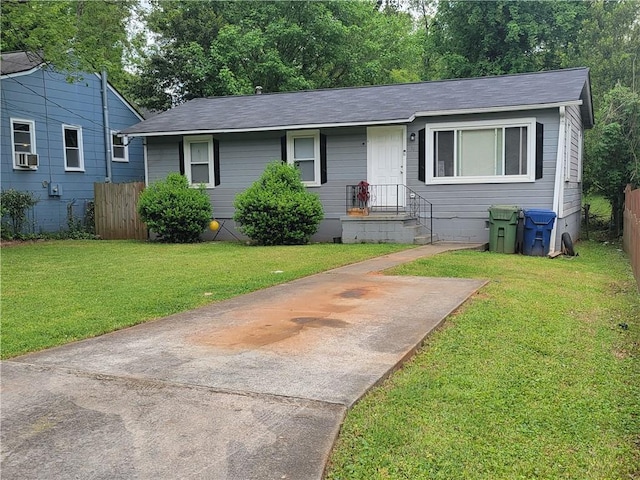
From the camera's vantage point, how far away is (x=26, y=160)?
16281 millimetres

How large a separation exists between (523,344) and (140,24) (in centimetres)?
3296

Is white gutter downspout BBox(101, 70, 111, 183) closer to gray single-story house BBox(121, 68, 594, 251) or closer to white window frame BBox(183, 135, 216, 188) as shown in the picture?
gray single-story house BBox(121, 68, 594, 251)

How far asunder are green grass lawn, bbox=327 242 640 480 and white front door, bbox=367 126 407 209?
26.7 feet

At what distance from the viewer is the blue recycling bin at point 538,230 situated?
11688 millimetres

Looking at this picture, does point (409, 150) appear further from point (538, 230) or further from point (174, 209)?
point (174, 209)

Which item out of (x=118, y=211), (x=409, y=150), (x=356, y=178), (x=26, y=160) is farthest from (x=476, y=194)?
(x=26, y=160)

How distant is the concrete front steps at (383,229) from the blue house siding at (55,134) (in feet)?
28.0

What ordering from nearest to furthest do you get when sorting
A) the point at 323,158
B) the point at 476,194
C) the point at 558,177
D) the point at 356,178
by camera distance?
the point at 558,177 → the point at 476,194 → the point at 356,178 → the point at 323,158

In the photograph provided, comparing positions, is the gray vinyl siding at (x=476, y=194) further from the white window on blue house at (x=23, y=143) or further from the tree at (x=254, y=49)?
the tree at (x=254, y=49)

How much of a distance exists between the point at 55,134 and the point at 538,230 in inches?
565

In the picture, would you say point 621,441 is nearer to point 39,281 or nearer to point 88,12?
point 39,281

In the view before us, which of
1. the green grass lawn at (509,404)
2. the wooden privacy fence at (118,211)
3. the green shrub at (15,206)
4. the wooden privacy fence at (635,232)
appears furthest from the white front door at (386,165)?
the green shrub at (15,206)

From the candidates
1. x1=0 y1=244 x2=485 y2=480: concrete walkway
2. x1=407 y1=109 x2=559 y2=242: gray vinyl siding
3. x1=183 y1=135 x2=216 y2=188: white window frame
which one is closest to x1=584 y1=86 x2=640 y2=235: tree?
x1=407 y1=109 x2=559 y2=242: gray vinyl siding

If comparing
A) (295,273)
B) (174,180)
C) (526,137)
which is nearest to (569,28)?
(526,137)
